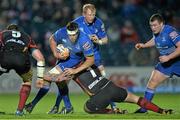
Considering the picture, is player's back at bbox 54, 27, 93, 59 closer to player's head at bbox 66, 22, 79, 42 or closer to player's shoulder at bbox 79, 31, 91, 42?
player's shoulder at bbox 79, 31, 91, 42

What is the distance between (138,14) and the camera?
85.3 feet

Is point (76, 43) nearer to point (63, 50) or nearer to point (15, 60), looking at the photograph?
point (63, 50)

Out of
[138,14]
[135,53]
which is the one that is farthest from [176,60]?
[138,14]

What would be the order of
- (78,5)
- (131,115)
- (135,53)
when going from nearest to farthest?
(131,115)
(135,53)
(78,5)

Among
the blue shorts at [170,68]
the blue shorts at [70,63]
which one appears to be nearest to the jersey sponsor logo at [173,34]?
the blue shorts at [170,68]

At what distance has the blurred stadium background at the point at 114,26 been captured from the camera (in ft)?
79.0

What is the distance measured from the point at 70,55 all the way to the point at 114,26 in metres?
9.89

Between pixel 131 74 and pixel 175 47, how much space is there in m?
8.95

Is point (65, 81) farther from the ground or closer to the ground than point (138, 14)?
closer to the ground

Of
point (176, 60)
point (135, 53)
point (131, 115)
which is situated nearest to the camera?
point (131, 115)

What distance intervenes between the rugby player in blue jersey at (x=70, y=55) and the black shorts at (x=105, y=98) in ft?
1.98

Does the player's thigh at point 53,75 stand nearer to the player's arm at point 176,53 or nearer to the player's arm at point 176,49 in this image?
the player's arm at point 176,49

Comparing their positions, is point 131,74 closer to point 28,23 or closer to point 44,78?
point 28,23

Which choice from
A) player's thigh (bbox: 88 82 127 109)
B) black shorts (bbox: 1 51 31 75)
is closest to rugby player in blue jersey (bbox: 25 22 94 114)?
black shorts (bbox: 1 51 31 75)
